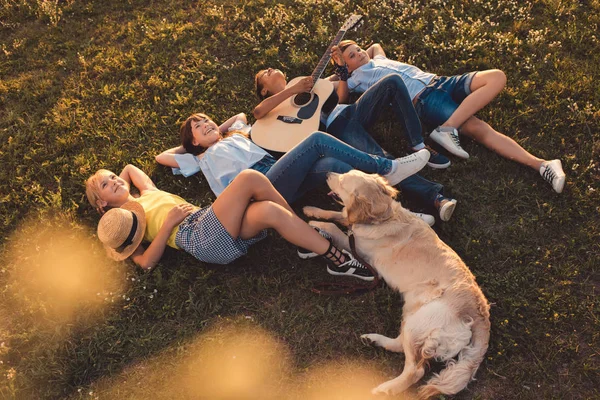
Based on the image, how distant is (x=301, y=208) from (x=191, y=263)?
4.85ft

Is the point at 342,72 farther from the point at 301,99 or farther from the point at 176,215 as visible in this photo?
the point at 176,215

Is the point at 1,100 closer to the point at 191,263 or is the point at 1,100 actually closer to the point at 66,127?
the point at 66,127

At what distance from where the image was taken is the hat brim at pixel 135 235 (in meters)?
4.71

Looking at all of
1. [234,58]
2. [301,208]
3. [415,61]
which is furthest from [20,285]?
[415,61]

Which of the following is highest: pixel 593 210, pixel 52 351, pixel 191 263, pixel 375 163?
pixel 375 163

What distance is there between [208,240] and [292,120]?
82.1 inches

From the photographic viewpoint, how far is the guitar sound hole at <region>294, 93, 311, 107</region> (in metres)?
5.83

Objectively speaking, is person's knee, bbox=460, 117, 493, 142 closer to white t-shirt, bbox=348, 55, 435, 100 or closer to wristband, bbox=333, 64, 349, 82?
white t-shirt, bbox=348, 55, 435, 100

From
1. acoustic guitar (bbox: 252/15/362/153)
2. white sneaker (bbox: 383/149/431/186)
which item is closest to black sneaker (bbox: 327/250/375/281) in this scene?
white sneaker (bbox: 383/149/431/186)

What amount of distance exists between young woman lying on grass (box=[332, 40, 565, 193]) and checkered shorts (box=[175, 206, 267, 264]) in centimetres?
271

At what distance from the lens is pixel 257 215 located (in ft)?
14.3

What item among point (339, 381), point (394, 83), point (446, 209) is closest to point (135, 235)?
point (339, 381)

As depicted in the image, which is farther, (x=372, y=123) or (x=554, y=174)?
(x=372, y=123)

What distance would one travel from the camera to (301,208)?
212 inches
